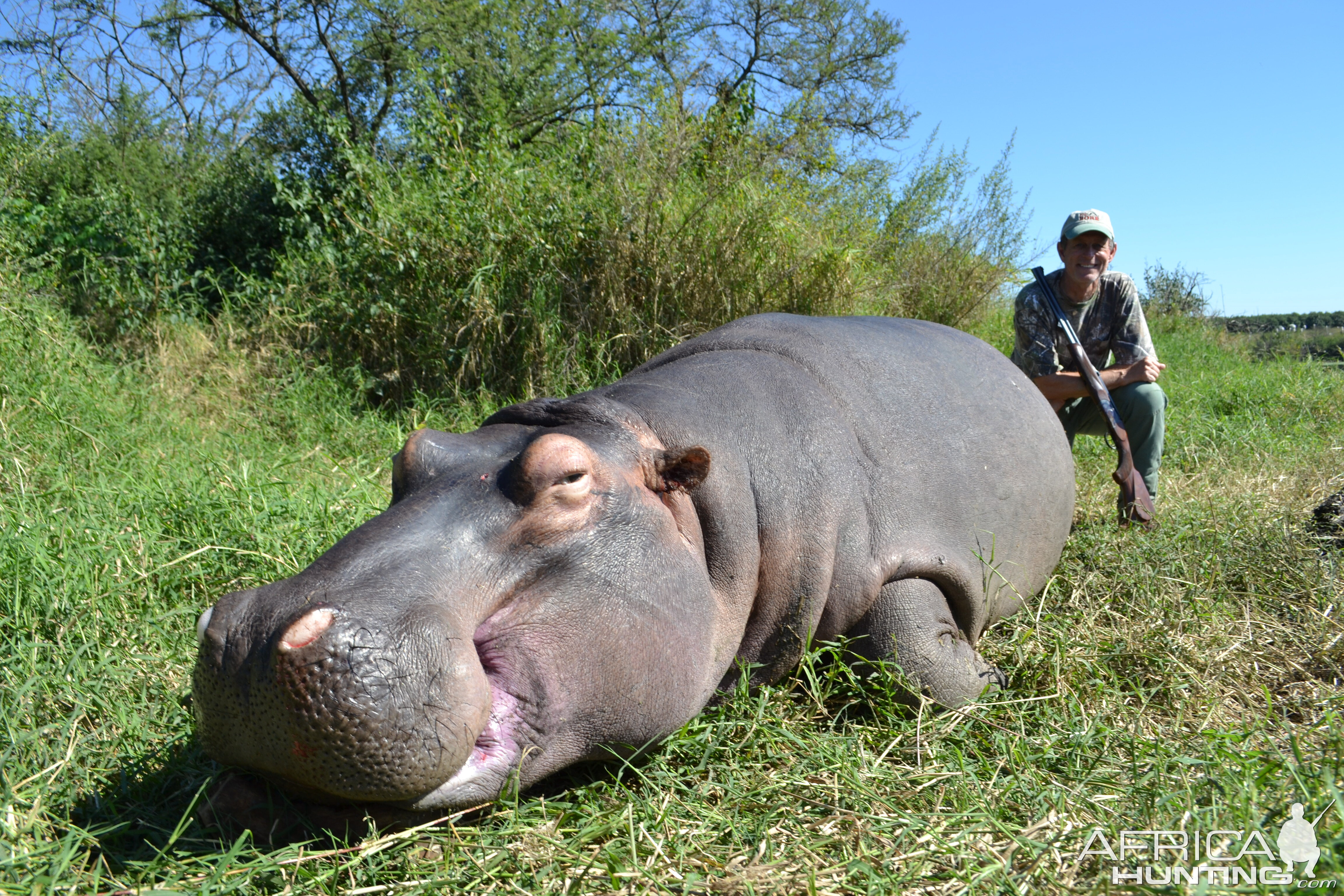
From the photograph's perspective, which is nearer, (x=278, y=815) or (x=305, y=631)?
(x=305, y=631)

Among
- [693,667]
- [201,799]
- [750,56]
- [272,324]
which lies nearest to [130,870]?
[201,799]

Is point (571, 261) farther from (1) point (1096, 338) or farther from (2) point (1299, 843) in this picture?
→ (2) point (1299, 843)

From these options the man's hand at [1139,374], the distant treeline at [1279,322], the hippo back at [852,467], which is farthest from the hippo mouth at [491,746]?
the distant treeline at [1279,322]

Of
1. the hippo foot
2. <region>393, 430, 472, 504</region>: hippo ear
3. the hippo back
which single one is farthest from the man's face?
the hippo foot

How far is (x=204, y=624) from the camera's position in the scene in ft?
6.25

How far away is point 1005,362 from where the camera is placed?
12.8 feet

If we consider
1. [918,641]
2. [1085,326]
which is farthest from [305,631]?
[1085,326]

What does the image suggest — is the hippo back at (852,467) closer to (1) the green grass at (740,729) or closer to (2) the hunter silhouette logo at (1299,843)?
(1) the green grass at (740,729)

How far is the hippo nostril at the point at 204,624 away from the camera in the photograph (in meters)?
1.88

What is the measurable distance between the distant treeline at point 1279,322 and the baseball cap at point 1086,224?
7704 millimetres

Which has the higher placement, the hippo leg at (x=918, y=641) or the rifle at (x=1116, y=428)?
the rifle at (x=1116, y=428)

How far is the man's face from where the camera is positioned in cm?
502

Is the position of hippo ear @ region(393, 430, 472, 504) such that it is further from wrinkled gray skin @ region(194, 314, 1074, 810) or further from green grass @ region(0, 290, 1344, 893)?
green grass @ region(0, 290, 1344, 893)

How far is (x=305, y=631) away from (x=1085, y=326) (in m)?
4.68
